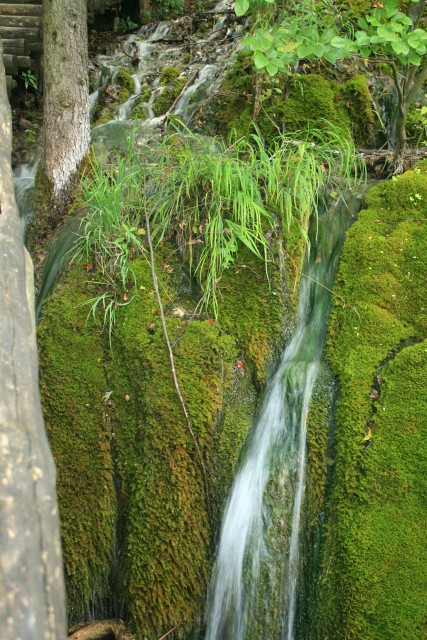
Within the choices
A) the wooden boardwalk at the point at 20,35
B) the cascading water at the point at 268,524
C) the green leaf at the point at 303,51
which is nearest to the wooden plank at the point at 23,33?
the wooden boardwalk at the point at 20,35

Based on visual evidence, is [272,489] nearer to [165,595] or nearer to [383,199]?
[165,595]

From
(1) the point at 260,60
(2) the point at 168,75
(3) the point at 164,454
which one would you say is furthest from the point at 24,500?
(2) the point at 168,75

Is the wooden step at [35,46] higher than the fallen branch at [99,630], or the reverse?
the wooden step at [35,46]

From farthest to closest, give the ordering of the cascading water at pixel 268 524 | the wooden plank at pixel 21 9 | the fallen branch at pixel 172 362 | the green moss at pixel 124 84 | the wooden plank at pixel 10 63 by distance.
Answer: the wooden plank at pixel 21 9, the green moss at pixel 124 84, the wooden plank at pixel 10 63, the fallen branch at pixel 172 362, the cascading water at pixel 268 524

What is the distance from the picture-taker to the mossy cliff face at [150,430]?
331cm

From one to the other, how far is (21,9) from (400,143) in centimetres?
485

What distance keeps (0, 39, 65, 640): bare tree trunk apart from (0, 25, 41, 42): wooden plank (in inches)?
235

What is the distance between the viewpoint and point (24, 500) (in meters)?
1.48

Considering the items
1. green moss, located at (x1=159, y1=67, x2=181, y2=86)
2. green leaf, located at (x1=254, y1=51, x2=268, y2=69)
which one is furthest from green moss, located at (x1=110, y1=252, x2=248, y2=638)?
green moss, located at (x1=159, y1=67, x2=181, y2=86)

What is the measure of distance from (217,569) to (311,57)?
12.0ft

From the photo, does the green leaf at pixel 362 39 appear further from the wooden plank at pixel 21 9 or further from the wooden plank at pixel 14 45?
the wooden plank at pixel 21 9

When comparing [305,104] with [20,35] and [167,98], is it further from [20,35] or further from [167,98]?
[20,35]

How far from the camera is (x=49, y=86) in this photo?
5320 mm

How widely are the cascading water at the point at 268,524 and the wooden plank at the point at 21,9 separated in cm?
564
